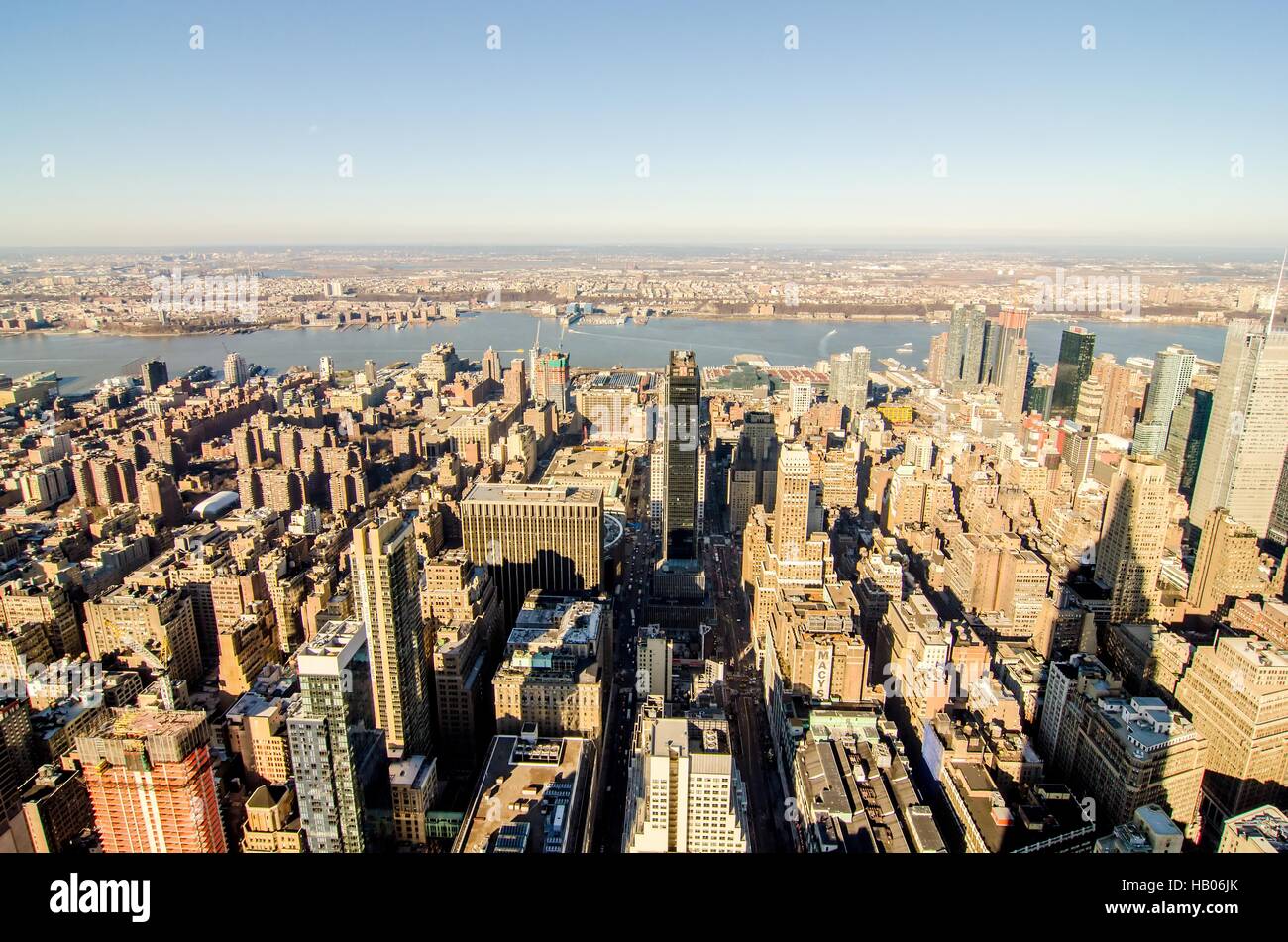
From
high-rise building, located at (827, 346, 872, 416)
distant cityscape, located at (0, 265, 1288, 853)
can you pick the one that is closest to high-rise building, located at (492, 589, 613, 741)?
distant cityscape, located at (0, 265, 1288, 853)

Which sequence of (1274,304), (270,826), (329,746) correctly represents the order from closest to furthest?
(329,746) → (270,826) → (1274,304)

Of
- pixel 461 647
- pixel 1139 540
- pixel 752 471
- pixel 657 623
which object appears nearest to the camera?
pixel 461 647

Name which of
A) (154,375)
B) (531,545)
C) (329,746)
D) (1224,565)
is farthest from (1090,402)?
(154,375)

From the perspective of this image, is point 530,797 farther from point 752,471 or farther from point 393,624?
point 752,471

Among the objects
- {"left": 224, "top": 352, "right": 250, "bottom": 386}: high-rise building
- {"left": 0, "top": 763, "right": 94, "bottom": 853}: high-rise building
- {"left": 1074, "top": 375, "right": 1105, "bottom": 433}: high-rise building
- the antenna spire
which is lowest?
{"left": 0, "top": 763, "right": 94, "bottom": 853}: high-rise building

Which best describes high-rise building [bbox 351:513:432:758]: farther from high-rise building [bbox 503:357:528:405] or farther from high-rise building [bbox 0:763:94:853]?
high-rise building [bbox 503:357:528:405]

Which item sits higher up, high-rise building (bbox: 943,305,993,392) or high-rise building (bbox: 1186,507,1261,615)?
high-rise building (bbox: 943,305,993,392)
